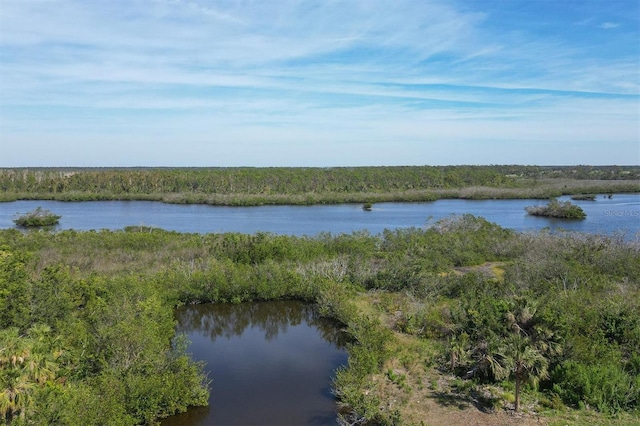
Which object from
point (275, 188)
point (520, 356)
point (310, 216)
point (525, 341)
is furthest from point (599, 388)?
point (275, 188)

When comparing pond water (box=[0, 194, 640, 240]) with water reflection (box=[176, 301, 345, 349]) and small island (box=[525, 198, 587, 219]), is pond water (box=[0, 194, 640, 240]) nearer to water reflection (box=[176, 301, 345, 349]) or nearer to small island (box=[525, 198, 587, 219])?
small island (box=[525, 198, 587, 219])

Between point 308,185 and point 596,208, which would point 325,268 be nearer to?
point 596,208

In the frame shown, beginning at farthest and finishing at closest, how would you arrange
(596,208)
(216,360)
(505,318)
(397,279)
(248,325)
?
(596,208) < (397,279) < (248,325) < (216,360) < (505,318)

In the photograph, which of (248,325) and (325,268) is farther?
(325,268)

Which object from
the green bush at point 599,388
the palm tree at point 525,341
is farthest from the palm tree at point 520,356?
the green bush at point 599,388

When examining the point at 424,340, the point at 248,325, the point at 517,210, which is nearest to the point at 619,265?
the point at 424,340
